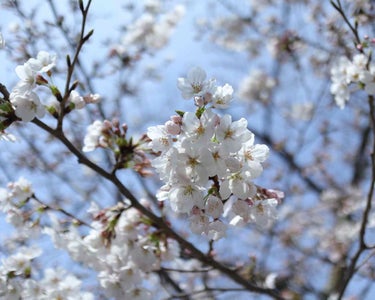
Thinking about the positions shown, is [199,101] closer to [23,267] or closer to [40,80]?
[40,80]

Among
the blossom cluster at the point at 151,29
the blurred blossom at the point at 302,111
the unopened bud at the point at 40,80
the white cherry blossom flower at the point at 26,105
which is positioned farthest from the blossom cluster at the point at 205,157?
the blurred blossom at the point at 302,111

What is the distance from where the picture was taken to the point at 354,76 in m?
2.60

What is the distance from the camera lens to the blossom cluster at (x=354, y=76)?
247cm

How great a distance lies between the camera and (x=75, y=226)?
2.52 metres

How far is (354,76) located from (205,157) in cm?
159

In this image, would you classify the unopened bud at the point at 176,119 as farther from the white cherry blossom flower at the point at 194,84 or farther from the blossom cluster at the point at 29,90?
the blossom cluster at the point at 29,90

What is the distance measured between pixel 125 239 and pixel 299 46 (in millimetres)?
4635

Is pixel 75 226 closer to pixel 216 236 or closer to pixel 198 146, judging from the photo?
pixel 216 236

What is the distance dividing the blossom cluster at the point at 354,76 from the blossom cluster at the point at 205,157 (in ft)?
3.98

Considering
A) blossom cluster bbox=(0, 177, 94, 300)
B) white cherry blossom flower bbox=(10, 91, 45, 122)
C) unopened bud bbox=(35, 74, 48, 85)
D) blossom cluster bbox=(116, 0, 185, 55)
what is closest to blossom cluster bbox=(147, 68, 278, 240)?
white cherry blossom flower bbox=(10, 91, 45, 122)

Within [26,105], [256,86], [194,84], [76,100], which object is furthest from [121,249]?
[256,86]

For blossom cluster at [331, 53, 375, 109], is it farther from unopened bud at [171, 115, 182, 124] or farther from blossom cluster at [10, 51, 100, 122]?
blossom cluster at [10, 51, 100, 122]

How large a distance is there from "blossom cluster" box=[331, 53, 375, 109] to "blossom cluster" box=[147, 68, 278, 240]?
1.21 m

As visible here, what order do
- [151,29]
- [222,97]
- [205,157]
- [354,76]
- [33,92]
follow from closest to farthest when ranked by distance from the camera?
[205,157], [222,97], [33,92], [354,76], [151,29]
